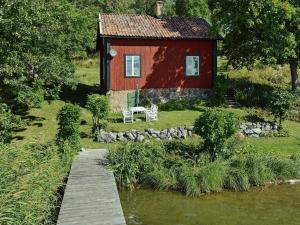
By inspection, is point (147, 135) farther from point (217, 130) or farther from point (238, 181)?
point (238, 181)

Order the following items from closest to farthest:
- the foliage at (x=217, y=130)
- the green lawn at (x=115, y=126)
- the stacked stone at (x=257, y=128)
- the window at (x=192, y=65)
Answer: the foliage at (x=217, y=130) < the green lawn at (x=115, y=126) < the stacked stone at (x=257, y=128) < the window at (x=192, y=65)

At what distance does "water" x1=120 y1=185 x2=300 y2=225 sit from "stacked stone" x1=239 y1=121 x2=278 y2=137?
6.78m

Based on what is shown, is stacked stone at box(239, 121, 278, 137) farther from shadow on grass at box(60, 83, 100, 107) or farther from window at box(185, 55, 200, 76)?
shadow on grass at box(60, 83, 100, 107)

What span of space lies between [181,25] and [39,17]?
13583 mm

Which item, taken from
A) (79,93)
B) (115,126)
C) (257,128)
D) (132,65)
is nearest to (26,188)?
(115,126)

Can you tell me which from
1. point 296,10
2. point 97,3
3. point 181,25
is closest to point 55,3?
point 181,25

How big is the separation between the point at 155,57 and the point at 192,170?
48.1 ft

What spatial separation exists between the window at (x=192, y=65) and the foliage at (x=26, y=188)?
1735 centimetres

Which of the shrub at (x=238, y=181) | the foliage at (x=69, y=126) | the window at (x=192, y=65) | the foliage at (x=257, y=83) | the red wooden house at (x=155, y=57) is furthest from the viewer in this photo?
the window at (x=192, y=65)

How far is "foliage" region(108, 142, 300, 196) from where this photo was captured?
1453cm

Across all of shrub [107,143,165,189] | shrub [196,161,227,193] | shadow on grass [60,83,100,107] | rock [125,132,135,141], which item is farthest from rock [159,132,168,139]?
shadow on grass [60,83,100,107]

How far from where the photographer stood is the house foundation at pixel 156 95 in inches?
1078

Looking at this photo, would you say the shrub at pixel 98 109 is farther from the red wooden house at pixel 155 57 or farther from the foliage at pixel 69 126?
the red wooden house at pixel 155 57

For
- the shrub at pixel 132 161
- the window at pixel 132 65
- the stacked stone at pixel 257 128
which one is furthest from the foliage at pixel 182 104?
the shrub at pixel 132 161
